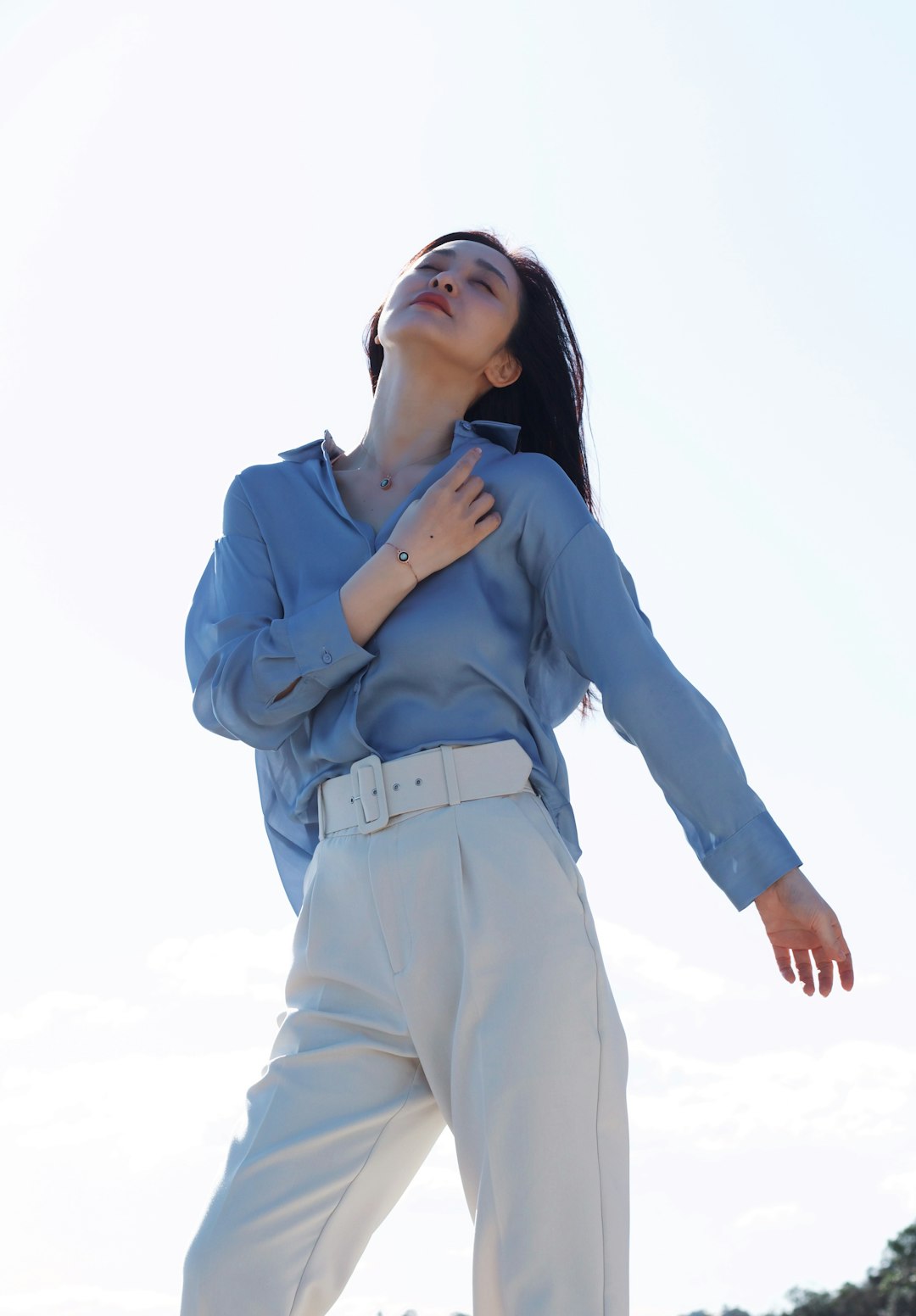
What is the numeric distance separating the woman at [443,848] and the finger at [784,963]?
0.01m

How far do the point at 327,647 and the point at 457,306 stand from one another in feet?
3.10

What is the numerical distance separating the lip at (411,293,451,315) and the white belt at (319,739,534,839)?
1.06m

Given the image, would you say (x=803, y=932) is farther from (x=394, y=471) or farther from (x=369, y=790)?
(x=394, y=471)

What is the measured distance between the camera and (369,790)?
2695mm

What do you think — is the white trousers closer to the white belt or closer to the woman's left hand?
the white belt

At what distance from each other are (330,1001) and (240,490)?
1.17 meters

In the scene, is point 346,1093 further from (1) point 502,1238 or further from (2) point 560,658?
(2) point 560,658

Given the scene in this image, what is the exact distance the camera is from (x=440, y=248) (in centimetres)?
344

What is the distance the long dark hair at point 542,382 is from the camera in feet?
11.5

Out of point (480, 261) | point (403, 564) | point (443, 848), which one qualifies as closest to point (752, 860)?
point (443, 848)

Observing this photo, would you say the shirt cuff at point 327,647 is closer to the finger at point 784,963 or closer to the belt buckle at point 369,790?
the belt buckle at point 369,790

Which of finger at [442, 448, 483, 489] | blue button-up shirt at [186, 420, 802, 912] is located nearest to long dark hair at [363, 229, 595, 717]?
blue button-up shirt at [186, 420, 802, 912]

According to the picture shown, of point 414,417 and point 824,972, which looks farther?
point 414,417

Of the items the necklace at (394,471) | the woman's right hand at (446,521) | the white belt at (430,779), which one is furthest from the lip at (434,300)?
the white belt at (430,779)
